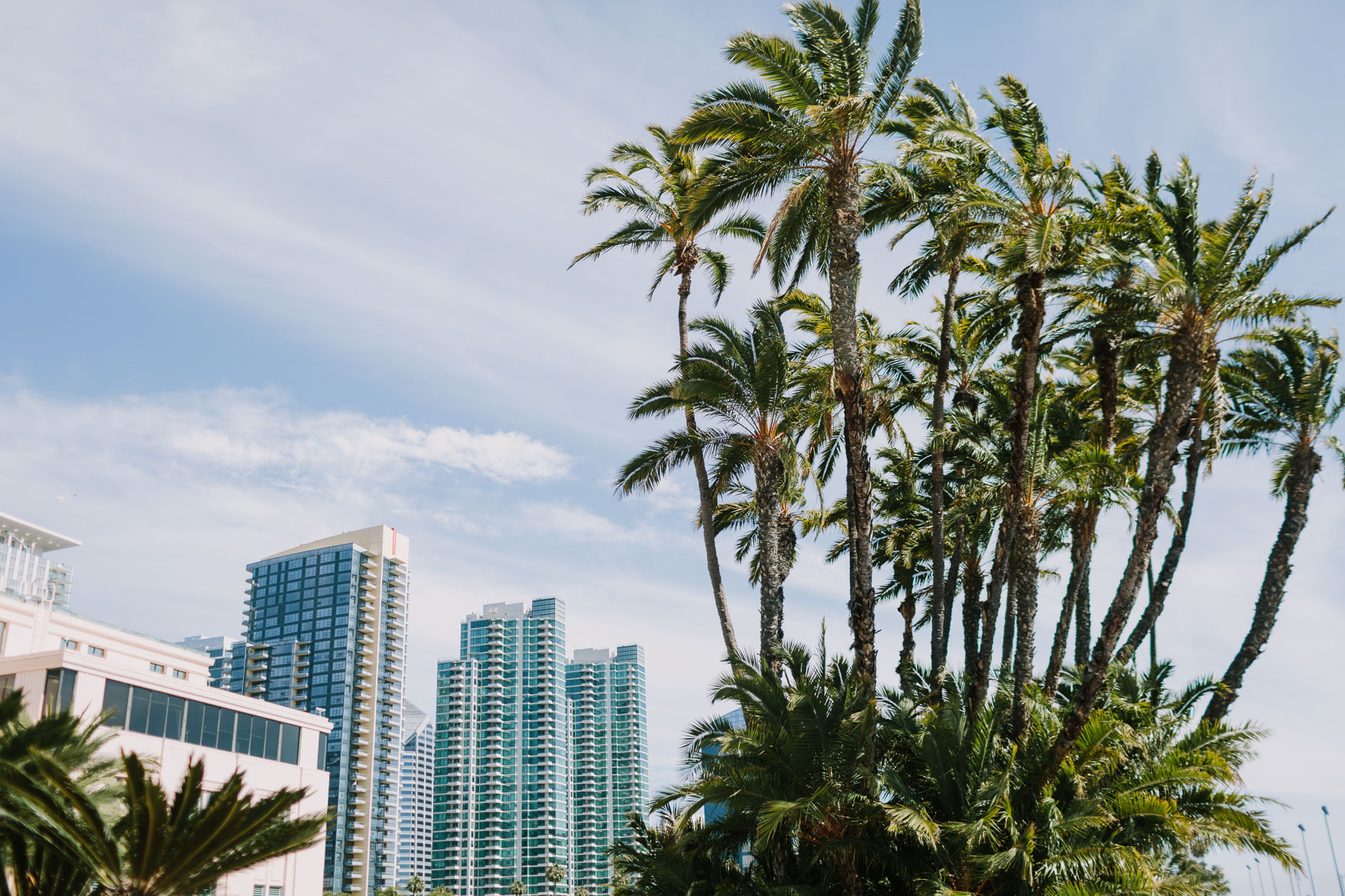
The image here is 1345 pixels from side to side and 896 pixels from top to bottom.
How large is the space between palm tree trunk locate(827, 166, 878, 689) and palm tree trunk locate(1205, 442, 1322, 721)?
9.72 m

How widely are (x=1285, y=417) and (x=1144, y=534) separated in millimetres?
9035


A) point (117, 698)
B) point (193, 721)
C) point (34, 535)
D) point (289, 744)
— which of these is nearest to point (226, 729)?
point (193, 721)

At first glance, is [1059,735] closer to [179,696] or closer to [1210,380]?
[1210,380]

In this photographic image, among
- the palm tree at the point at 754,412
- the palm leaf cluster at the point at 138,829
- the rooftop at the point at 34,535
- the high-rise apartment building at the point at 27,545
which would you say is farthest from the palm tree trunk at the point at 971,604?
the rooftop at the point at 34,535

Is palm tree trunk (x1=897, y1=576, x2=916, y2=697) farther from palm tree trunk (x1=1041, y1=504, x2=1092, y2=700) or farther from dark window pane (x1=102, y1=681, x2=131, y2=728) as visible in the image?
dark window pane (x1=102, y1=681, x2=131, y2=728)

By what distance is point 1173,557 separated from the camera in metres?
21.2

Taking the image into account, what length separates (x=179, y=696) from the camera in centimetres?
3694

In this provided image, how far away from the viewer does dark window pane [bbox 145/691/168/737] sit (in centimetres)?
3544

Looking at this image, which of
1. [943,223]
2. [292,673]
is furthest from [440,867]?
[943,223]

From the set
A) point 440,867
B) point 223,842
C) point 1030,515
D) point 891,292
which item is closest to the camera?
point 223,842

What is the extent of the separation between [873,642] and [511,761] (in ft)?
440

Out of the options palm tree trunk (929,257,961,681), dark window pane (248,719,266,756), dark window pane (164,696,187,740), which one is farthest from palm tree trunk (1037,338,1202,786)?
dark window pane (248,719,266,756)

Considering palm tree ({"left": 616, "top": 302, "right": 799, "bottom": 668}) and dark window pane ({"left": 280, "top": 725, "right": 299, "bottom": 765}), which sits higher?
palm tree ({"left": 616, "top": 302, "right": 799, "bottom": 668})

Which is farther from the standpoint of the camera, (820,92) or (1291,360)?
(1291,360)
